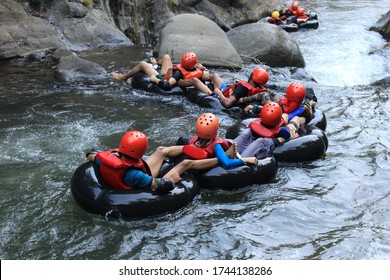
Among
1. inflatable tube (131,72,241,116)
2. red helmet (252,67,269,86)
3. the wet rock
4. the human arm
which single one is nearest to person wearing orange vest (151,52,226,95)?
inflatable tube (131,72,241,116)

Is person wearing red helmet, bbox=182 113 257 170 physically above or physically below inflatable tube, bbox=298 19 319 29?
above

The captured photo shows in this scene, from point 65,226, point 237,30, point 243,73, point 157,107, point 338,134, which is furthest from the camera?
point 237,30

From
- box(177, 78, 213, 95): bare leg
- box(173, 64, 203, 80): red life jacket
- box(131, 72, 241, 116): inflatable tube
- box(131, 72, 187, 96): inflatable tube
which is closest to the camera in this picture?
box(131, 72, 241, 116): inflatable tube

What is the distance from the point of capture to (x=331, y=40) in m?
18.2

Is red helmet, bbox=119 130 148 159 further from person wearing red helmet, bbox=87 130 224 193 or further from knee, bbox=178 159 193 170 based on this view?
knee, bbox=178 159 193 170

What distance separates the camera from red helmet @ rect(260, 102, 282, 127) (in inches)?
270

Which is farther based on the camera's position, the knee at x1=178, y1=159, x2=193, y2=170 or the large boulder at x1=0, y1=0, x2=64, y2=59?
the large boulder at x1=0, y1=0, x2=64, y2=59

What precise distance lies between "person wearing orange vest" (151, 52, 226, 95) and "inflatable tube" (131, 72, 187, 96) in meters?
0.10

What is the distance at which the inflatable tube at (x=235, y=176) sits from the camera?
6.14 m

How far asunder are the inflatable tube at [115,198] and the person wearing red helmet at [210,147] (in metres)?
0.69

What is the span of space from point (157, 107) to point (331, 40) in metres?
11.1

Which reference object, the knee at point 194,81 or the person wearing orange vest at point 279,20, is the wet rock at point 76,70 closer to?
the knee at point 194,81

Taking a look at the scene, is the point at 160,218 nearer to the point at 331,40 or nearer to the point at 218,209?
the point at 218,209
